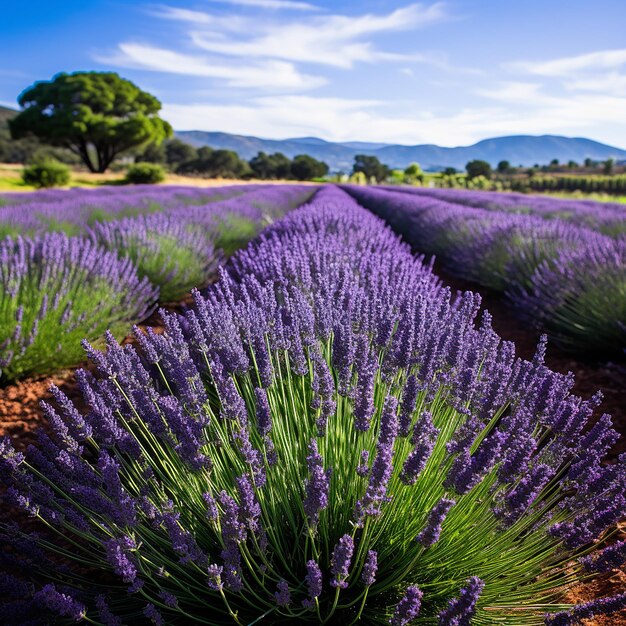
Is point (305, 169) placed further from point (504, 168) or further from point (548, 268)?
point (548, 268)

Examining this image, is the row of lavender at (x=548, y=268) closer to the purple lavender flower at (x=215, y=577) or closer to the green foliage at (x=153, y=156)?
the purple lavender flower at (x=215, y=577)

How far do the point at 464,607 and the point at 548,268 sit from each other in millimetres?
4265

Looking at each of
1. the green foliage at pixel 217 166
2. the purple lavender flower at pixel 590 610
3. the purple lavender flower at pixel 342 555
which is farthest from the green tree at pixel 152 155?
the purple lavender flower at pixel 590 610

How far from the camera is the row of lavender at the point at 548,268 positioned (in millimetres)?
3908

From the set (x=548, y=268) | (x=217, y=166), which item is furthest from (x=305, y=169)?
(x=548, y=268)

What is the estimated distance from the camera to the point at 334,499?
1386 millimetres

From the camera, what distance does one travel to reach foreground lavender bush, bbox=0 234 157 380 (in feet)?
10.4

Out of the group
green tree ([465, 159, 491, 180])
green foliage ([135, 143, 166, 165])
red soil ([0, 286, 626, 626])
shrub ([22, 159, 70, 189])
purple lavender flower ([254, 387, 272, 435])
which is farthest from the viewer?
green tree ([465, 159, 491, 180])

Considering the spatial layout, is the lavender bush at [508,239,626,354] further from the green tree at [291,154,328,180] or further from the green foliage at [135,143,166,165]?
the green tree at [291,154,328,180]

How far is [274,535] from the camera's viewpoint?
1.35 meters

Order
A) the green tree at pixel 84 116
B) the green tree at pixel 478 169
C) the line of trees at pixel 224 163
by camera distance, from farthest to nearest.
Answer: the green tree at pixel 478 169
the line of trees at pixel 224 163
the green tree at pixel 84 116

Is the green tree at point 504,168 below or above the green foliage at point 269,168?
above

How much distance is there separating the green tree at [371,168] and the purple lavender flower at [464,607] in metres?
64.2

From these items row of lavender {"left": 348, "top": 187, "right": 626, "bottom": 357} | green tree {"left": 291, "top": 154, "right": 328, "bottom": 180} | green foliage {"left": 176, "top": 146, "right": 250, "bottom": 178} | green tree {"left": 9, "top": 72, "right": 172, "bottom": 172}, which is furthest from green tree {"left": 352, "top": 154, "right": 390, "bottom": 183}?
row of lavender {"left": 348, "top": 187, "right": 626, "bottom": 357}
